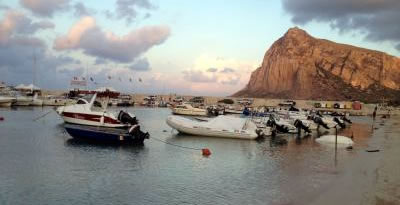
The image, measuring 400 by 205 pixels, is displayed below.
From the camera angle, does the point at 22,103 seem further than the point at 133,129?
Yes

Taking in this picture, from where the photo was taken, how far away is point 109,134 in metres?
38.5

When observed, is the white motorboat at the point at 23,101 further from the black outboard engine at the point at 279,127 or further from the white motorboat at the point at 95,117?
the black outboard engine at the point at 279,127

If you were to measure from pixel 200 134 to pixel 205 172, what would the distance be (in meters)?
20.8

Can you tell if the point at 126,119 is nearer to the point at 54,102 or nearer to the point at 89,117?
the point at 89,117

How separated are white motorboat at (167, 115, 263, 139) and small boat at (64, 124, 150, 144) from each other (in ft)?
32.0

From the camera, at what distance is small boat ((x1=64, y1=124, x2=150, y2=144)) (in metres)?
38.4

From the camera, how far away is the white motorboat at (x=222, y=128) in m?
47.1

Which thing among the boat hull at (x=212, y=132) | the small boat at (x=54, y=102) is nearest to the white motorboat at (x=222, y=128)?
the boat hull at (x=212, y=132)

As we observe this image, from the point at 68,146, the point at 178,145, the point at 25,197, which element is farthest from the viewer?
the point at 178,145

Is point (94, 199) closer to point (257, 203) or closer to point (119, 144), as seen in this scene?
point (257, 203)

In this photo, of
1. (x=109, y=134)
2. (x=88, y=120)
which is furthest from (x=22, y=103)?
(x=109, y=134)

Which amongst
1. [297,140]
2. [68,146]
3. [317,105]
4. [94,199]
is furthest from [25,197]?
[317,105]

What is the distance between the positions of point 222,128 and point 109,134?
13.6 m

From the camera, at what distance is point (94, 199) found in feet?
65.4
